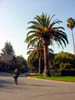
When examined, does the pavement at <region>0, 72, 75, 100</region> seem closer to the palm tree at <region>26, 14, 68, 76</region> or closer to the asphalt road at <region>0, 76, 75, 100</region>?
the asphalt road at <region>0, 76, 75, 100</region>

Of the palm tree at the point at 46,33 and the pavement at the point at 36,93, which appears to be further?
the palm tree at the point at 46,33

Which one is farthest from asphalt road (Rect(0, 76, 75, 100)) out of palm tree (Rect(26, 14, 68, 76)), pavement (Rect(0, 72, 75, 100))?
palm tree (Rect(26, 14, 68, 76))

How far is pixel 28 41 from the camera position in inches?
1260

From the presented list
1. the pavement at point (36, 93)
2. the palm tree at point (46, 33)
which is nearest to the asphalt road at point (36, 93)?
the pavement at point (36, 93)

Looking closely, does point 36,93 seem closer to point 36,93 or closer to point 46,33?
point 36,93

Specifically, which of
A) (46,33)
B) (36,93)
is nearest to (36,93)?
(36,93)

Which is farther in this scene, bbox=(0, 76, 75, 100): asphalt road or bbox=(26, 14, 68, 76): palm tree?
bbox=(26, 14, 68, 76): palm tree

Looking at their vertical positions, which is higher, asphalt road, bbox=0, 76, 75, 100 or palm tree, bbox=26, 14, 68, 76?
palm tree, bbox=26, 14, 68, 76

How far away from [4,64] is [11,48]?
104 ft

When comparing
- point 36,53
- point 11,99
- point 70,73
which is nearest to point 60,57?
point 36,53

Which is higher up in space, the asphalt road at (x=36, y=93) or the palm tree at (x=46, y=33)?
→ the palm tree at (x=46, y=33)

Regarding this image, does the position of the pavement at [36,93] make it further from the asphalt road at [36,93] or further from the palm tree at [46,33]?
the palm tree at [46,33]

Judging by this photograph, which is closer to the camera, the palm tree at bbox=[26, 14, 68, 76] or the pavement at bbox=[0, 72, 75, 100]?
the pavement at bbox=[0, 72, 75, 100]

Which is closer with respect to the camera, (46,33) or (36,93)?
(36,93)
